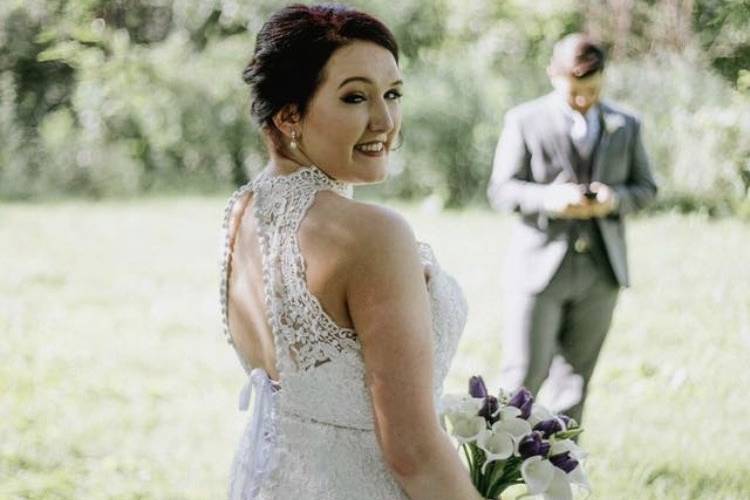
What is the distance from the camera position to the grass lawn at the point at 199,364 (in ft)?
15.5

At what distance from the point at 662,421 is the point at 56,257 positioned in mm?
6495

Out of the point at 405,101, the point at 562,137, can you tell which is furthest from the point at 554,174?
the point at 405,101

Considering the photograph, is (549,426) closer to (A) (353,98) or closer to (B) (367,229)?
(B) (367,229)

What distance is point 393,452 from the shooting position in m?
1.66

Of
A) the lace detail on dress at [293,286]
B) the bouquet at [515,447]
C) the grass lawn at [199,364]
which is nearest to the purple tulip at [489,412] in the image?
the bouquet at [515,447]

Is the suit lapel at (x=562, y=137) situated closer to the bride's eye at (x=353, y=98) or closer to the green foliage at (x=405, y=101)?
the bride's eye at (x=353, y=98)

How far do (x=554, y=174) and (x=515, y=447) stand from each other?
281 cm

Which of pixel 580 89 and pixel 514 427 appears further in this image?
pixel 580 89

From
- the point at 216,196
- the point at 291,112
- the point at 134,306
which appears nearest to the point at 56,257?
the point at 134,306

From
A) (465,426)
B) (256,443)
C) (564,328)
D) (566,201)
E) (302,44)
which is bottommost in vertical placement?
(564,328)

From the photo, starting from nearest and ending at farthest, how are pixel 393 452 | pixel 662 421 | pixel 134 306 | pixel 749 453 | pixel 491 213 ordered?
pixel 393 452
pixel 749 453
pixel 662 421
pixel 134 306
pixel 491 213

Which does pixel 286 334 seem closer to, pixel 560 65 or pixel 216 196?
pixel 560 65

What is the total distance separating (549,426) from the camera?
187cm

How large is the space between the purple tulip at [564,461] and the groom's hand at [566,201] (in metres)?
2.54
